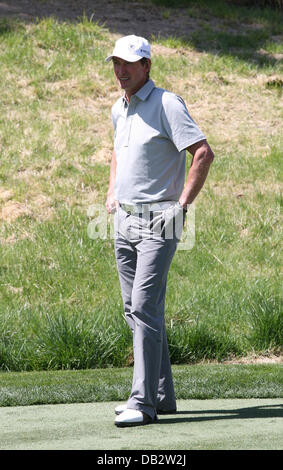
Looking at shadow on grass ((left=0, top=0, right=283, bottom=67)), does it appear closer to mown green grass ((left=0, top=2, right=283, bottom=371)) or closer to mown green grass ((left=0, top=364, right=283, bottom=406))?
mown green grass ((left=0, top=2, right=283, bottom=371))

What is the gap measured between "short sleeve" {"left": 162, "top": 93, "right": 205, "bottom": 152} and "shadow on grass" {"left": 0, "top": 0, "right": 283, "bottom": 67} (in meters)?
10.2

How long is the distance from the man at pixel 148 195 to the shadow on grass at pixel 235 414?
0.14m

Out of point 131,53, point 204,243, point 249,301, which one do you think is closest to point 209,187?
point 204,243

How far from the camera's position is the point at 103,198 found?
10.5 m

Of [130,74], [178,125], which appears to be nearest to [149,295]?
[178,125]

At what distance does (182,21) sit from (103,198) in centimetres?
675

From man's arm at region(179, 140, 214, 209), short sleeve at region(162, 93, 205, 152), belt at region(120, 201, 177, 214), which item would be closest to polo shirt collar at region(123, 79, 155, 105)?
short sleeve at region(162, 93, 205, 152)

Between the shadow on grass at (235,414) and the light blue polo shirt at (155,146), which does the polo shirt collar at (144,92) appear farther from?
the shadow on grass at (235,414)

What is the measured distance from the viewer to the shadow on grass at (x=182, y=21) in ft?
48.2

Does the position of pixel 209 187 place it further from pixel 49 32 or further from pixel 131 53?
pixel 131 53

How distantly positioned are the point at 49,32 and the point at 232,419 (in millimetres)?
10805

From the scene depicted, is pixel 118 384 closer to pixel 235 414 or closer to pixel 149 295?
pixel 235 414

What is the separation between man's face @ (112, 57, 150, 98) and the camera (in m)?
4.38

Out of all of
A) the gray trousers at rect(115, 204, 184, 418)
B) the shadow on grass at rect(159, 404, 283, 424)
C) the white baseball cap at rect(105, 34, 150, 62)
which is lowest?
the shadow on grass at rect(159, 404, 283, 424)
